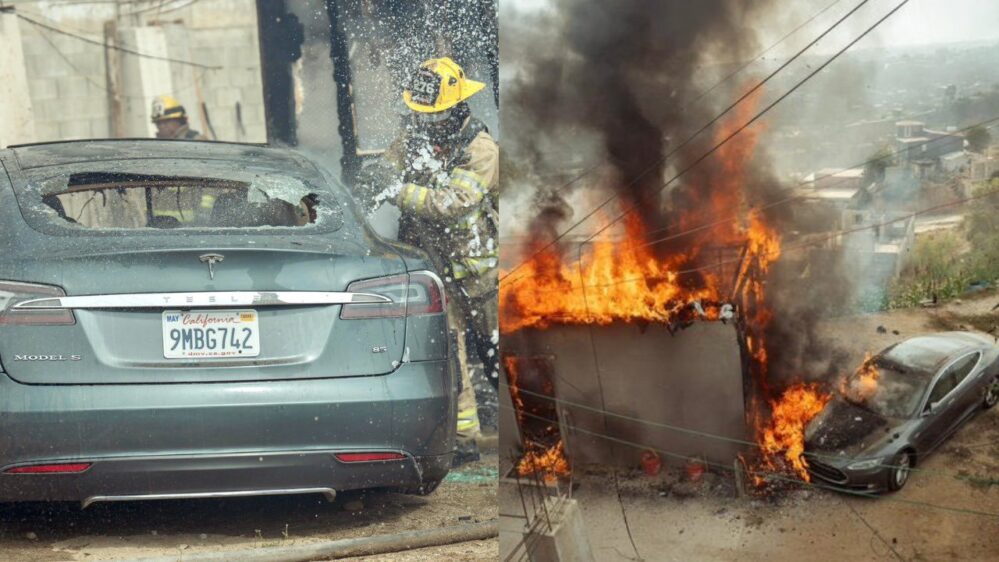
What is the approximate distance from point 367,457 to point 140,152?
147 cm

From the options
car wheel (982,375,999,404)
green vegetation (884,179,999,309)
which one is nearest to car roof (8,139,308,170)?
green vegetation (884,179,999,309)

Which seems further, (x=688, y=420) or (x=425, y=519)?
(x=688, y=420)

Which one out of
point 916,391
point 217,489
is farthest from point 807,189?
point 217,489

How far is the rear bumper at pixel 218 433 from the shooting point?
12.6 ft

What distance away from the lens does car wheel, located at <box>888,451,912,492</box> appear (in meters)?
4.81

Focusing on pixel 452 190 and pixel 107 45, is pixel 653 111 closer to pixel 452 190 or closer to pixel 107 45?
pixel 452 190

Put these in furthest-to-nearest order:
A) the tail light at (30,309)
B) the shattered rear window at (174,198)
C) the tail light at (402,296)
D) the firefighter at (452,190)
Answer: the firefighter at (452,190) < the tail light at (402,296) < the shattered rear window at (174,198) < the tail light at (30,309)

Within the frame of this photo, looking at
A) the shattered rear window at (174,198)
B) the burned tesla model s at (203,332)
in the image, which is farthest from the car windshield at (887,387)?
the shattered rear window at (174,198)

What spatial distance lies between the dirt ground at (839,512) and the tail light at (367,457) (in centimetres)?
105

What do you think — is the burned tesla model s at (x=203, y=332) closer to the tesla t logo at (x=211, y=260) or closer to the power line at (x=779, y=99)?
the tesla t logo at (x=211, y=260)

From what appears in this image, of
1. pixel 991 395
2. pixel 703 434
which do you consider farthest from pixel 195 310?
pixel 991 395

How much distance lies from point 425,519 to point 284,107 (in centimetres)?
180

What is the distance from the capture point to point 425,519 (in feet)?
14.9

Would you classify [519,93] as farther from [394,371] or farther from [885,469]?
[885,469]
